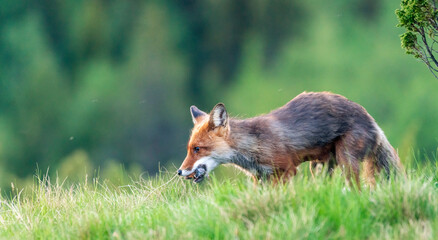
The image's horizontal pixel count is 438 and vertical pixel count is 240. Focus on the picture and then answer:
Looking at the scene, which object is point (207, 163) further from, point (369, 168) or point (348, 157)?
point (369, 168)

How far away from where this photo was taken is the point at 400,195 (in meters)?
5.23

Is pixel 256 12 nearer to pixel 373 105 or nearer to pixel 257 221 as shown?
pixel 373 105

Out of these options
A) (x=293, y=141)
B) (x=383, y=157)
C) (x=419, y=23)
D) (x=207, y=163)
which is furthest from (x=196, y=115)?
(x=419, y=23)

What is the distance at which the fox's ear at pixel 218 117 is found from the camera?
6922 mm

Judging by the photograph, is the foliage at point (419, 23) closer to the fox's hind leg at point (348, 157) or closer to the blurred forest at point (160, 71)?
the fox's hind leg at point (348, 157)

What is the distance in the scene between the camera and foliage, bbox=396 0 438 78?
7.32 m

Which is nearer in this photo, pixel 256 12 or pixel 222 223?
pixel 222 223

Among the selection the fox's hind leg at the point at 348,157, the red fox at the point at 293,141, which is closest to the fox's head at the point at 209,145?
the red fox at the point at 293,141

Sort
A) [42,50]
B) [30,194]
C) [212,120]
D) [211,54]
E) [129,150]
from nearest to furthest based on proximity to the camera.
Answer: [212,120] < [30,194] < [129,150] < [42,50] < [211,54]

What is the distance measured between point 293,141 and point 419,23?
2153mm

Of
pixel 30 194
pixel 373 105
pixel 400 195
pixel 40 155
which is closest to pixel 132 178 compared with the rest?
pixel 30 194

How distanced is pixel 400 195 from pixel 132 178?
383cm

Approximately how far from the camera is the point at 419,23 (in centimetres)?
745

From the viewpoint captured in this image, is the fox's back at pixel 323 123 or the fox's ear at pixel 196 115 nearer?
the fox's back at pixel 323 123
